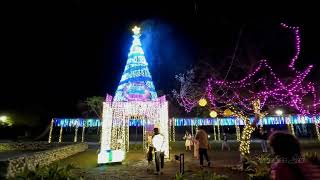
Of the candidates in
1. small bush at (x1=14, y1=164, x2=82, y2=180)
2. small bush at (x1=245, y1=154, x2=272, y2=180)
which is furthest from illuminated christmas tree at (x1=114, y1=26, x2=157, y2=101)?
small bush at (x1=14, y1=164, x2=82, y2=180)

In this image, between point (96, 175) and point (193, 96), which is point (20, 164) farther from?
point (193, 96)

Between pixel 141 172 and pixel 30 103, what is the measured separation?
24.4 meters

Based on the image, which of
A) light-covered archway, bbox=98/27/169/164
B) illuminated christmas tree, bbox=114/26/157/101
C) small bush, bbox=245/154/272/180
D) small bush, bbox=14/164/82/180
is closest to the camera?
small bush, bbox=14/164/82/180

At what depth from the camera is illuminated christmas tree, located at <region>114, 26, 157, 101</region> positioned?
1541 centimetres

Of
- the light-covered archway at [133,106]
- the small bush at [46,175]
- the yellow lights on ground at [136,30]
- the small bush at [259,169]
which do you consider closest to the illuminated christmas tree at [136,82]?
the light-covered archway at [133,106]

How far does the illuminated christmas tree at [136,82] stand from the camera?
15409 mm

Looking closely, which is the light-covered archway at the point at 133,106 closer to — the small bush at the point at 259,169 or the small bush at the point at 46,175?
the small bush at the point at 259,169

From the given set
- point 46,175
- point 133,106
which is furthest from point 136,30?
point 46,175

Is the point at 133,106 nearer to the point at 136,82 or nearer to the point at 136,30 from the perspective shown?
the point at 136,82

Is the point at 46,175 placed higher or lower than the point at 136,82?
lower

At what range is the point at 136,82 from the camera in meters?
15.6

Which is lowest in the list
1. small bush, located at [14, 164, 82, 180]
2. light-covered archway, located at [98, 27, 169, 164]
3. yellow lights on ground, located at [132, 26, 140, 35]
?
small bush, located at [14, 164, 82, 180]

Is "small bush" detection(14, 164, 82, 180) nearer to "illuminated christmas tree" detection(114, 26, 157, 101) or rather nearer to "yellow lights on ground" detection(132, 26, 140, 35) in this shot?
"illuminated christmas tree" detection(114, 26, 157, 101)

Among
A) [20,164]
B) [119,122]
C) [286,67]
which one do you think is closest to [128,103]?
[119,122]
